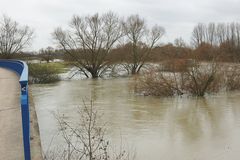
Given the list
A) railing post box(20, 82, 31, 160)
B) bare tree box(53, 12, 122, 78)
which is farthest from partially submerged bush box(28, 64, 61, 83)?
railing post box(20, 82, 31, 160)

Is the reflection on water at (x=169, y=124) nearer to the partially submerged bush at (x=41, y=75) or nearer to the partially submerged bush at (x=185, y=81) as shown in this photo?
the partially submerged bush at (x=185, y=81)

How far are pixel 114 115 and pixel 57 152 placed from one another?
6.35 m

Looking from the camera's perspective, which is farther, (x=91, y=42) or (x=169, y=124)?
(x=91, y=42)

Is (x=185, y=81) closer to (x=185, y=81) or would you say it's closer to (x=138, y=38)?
(x=185, y=81)

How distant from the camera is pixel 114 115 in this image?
14.9 meters

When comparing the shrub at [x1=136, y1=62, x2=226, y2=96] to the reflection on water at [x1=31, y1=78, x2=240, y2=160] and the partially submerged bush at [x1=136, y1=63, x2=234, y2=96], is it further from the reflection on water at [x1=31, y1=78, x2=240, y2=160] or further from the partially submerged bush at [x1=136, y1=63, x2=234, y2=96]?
the reflection on water at [x1=31, y1=78, x2=240, y2=160]

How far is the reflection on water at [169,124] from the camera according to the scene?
9742 millimetres

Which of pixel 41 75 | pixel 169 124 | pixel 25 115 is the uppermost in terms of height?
pixel 25 115

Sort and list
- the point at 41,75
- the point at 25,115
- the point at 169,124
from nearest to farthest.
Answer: the point at 25,115 < the point at 169,124 < the point at 41,75

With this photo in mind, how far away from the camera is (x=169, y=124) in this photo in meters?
13.2

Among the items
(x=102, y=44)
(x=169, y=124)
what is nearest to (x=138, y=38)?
(x=102, y=44)

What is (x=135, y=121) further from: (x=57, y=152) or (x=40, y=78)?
(x=40, y=78)

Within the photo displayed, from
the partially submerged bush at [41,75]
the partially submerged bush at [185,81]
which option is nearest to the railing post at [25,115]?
the partially submerged bush at [185,81]

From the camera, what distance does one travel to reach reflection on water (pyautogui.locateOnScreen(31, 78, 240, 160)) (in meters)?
9.74
